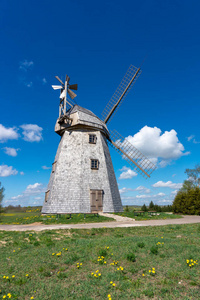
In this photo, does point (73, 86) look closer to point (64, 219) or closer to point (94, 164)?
point (94, 164)

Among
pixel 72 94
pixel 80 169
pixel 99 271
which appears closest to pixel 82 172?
pixel 80 169

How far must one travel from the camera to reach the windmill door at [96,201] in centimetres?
2133

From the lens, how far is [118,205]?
77.7 ft

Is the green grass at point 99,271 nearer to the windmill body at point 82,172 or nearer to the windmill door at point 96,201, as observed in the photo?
the windmill body at point 82,172

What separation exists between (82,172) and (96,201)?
12.4 feet

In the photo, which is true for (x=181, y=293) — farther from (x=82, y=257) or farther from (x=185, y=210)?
(x=185, y=210)

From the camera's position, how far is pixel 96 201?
70.8ft

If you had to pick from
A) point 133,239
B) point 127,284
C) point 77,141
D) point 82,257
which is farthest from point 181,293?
point 77,141

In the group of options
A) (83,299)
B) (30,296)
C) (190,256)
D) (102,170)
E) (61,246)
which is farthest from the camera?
(102,170)

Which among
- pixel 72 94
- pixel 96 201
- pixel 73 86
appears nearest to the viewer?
pixel 96 201

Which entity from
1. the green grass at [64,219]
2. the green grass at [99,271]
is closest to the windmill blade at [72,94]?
the green grass at [64,219]

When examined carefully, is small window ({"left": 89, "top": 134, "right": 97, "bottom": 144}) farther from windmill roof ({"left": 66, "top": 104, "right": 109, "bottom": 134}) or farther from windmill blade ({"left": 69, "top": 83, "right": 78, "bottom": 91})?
windmill blade ({"left": 69, "top": 83, "right": 78, "bottom": 91})

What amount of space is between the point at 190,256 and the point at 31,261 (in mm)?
5675

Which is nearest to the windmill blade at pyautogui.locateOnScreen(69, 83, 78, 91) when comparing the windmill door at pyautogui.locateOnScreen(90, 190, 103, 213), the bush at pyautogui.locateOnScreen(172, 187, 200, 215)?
the windmill door at pyautogui.locateOnScreen(90, 190, 103, 213)
